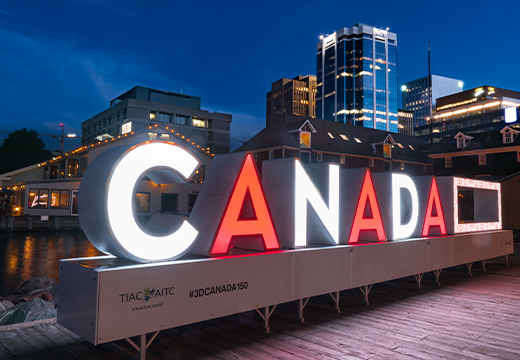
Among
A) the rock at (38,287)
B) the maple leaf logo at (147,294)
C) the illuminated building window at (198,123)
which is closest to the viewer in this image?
the maple leaf logo at (147,294)

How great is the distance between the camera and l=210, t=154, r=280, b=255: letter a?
562cm

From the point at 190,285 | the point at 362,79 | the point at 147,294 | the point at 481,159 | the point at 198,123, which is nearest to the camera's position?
the point at 147,294

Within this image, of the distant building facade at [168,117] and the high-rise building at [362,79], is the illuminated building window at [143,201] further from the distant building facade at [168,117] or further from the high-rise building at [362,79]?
the high-rise building at [362,79]

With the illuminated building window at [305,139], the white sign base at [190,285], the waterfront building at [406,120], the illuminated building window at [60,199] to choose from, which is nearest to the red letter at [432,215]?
the white sign base at [190,285]

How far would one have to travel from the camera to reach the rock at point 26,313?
668 cm

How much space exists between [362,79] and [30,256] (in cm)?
11752

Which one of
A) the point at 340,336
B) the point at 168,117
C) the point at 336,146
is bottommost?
the point at 340,336

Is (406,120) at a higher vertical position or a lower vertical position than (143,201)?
higher

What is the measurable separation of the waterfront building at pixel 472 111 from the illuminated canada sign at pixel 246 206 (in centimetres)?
8408

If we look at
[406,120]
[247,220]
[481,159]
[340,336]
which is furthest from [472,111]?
[247,220]

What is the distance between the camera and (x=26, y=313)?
22.0 ft

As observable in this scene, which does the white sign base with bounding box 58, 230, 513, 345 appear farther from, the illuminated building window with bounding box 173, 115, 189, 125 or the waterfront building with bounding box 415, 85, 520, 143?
the waterfront building with bounding box 415, 85, 520, 143

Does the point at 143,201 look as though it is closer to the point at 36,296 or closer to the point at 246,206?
the point at 36,296

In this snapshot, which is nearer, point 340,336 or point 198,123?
point 340,336
